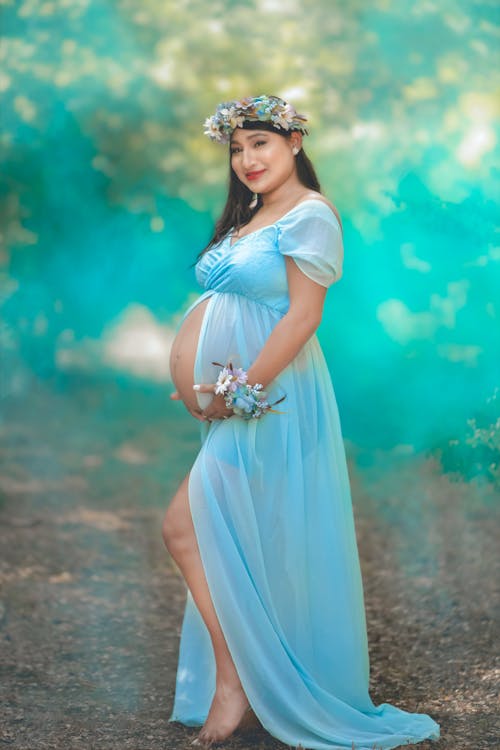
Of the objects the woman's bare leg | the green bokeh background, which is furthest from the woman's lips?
the green bokeh background

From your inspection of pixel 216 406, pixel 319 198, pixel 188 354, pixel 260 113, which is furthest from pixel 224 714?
pixel 260 113

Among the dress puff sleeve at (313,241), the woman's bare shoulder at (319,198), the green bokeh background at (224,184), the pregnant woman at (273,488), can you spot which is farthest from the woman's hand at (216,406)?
the green bokeh background at (224,184)

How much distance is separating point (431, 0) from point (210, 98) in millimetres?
1266

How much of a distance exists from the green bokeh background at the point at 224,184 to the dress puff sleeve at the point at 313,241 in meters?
1.98

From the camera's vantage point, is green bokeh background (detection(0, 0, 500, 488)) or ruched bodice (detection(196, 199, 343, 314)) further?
green bokeh background (detection(0, 0, 500, 488))

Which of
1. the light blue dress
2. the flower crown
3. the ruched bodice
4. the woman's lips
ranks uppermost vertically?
the flower crown

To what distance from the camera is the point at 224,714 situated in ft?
8.19

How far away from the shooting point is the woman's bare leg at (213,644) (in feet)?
8.18

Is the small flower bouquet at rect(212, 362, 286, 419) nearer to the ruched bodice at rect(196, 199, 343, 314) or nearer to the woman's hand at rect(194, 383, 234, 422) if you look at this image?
the woman's hand at rect(194, 383, 234, 422)

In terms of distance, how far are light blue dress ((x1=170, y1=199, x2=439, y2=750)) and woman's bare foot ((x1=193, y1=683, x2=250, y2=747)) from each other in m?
0.07

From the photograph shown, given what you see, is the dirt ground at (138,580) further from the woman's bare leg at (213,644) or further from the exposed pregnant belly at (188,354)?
the exposed pregnant belly at (188,354)

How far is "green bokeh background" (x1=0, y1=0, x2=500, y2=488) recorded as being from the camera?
4.74 m

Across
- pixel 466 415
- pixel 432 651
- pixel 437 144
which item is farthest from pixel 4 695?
pixel 437 144

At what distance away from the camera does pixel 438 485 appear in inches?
194
